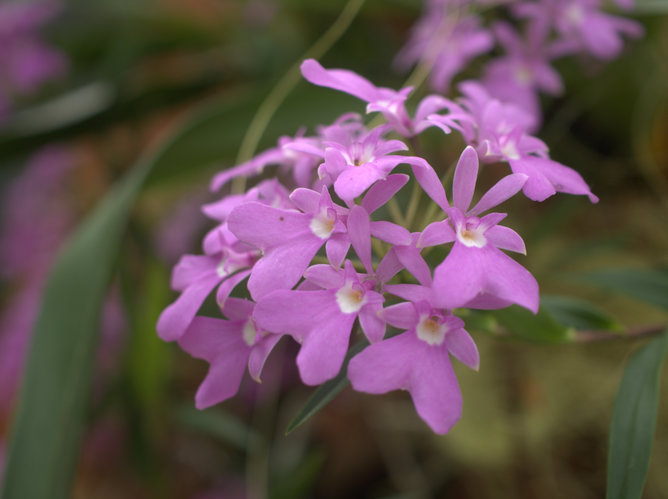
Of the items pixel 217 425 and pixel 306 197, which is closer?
pixel 306 197

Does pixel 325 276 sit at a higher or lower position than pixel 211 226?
higher

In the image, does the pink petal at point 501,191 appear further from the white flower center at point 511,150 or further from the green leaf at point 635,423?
the green leaf at point 635,423

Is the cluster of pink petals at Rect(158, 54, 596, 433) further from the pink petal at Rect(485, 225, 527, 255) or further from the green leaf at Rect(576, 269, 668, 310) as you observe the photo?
the green leaf at Rect(576, 269, 668, 310)

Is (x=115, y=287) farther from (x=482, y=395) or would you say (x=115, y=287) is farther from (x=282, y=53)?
(x=482, y=395)

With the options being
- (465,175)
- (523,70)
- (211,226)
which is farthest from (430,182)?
(211,226)

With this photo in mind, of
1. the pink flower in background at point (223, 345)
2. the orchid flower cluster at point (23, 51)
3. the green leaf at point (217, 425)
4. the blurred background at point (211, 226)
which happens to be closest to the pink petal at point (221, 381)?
the pink flower in background at point (223, 345)

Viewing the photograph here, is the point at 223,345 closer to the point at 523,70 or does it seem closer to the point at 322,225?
the point at 322,225
